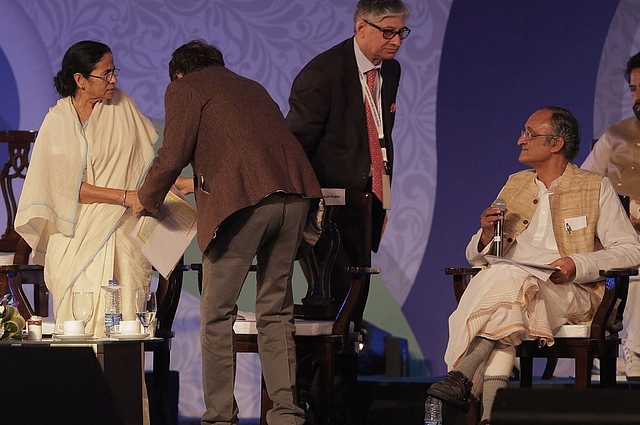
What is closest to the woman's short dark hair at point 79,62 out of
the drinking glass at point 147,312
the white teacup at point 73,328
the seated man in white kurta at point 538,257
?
the drinking glass at point 147,312

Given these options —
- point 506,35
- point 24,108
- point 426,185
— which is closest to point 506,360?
point 426,185

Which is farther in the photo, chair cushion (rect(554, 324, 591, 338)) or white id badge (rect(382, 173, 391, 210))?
white id badge (rect(382, 173, 391, 210))

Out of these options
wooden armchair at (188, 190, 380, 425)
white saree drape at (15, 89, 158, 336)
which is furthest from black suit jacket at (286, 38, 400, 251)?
white saree drape at (15, 89, 158, 336)

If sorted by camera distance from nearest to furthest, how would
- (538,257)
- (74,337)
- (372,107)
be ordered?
(74,337) < (538,257) < (372,107)

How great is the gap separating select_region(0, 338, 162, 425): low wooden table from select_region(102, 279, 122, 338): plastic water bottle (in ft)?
0.88

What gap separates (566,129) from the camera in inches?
171

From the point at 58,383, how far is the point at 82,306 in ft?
1.51

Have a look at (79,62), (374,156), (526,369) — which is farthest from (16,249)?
(526,369)

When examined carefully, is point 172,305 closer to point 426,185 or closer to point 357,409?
point 357,409

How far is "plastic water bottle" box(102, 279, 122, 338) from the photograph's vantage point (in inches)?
145

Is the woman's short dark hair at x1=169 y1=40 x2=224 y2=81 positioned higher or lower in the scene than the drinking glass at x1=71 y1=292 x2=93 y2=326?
higher

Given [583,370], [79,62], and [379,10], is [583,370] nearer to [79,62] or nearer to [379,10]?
[379,10]

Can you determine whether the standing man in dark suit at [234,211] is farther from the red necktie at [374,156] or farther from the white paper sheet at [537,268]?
the red necktie at [374,156]

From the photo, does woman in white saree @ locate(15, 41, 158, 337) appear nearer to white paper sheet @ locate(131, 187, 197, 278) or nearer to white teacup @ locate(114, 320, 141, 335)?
white paper sheet @ locate(131, 187, 197, 278)
